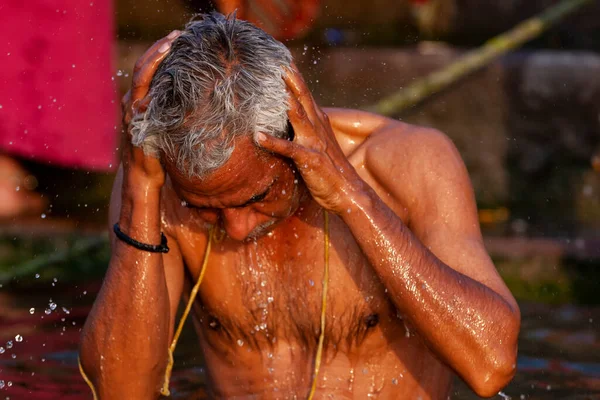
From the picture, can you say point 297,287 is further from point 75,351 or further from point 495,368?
point 75,351

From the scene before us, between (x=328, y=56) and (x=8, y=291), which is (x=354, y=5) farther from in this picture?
(x=8, y=291)

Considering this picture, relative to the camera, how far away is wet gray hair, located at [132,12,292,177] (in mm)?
2926

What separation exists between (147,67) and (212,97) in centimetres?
25

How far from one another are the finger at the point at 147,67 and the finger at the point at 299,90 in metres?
0.36

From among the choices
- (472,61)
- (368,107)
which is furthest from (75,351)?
(472,61)

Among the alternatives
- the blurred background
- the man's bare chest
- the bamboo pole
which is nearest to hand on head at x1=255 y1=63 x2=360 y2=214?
the man's bare chest

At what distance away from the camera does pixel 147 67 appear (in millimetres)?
3051

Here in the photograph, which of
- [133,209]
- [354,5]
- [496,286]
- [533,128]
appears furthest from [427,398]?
[354,5]

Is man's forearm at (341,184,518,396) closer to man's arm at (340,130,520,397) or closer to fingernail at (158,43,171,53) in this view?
man's arm at (340,130,520,397)

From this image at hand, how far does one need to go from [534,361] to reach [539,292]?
1.38 m

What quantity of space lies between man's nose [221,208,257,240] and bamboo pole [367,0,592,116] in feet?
15.9

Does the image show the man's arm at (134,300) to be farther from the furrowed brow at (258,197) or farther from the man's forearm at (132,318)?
the furrowed brow at (258,197)

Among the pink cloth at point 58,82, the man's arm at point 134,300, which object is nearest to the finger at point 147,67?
the man's arm at point 134,300

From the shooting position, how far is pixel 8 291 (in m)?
6.43
